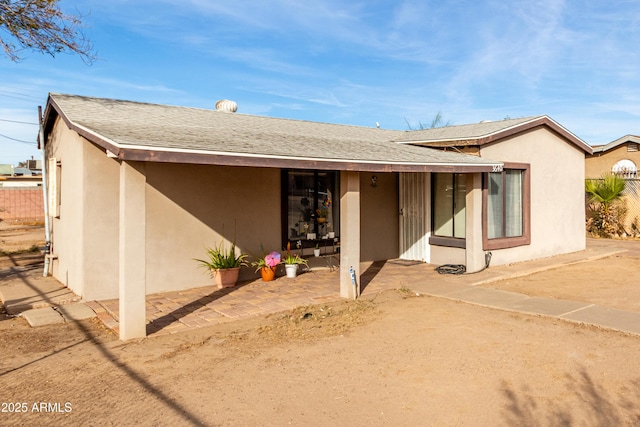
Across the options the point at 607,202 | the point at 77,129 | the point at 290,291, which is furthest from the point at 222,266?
the point at 607,202

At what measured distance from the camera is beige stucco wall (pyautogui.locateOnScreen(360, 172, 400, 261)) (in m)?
11.3

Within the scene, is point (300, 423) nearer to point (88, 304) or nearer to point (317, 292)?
point (317, 292)

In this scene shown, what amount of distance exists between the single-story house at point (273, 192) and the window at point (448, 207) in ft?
0.11

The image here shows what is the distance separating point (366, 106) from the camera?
35.1 meters

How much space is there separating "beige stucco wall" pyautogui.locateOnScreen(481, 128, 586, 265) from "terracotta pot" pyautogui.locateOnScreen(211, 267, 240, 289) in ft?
19.0

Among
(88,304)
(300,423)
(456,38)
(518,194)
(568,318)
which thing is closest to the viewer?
(300,423)

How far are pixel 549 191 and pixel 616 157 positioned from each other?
1145 centimetres

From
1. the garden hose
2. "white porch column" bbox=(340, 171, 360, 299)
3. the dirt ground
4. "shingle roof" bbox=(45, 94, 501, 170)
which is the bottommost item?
the dirt ground

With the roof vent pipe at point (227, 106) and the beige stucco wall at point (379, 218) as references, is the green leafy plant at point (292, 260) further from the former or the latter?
the roof vent pipe at point (227, 106)

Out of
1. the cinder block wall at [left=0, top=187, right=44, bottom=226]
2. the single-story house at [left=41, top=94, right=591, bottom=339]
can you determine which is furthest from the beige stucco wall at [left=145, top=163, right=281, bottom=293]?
the cinder block wall at [left=0, top=187, right=44, bottom=226]

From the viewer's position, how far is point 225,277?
8.48 metres

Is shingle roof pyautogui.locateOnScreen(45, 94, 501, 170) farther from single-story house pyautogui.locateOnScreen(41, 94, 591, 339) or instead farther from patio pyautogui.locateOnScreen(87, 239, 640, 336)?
patio pyautogui.locateOnScreen(87, 239, 640, 336)

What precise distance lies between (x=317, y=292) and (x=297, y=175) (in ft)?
10.3

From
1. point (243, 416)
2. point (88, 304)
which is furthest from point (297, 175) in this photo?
point (243, 416)
